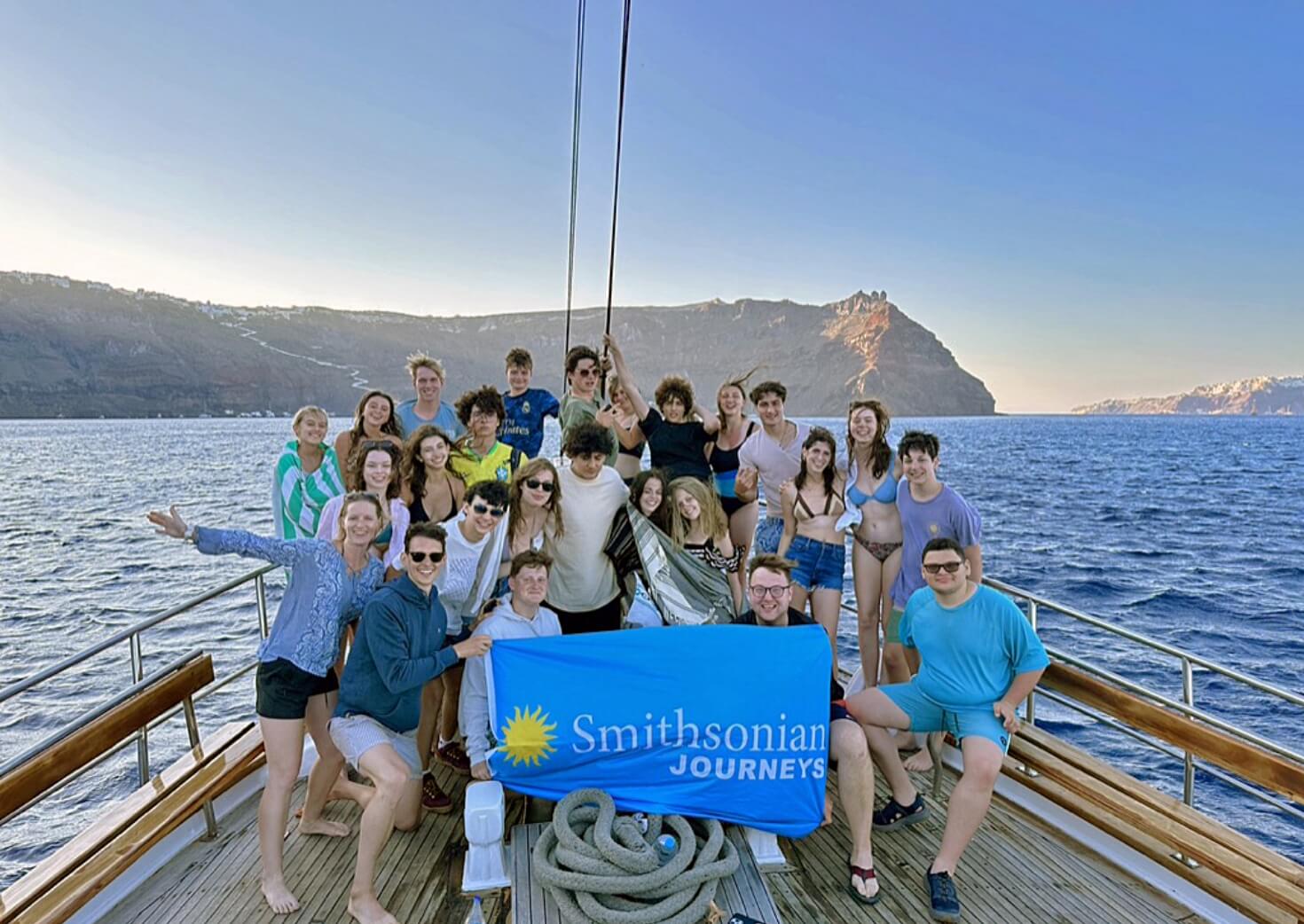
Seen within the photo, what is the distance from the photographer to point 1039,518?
1296 inches

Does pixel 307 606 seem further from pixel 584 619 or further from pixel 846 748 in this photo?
pixel 846 748

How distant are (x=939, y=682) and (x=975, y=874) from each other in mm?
948

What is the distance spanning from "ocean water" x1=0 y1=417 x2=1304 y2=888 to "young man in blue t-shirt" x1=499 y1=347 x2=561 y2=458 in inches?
280

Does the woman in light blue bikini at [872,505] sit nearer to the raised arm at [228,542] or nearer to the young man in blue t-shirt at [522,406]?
the young man in blue t-shirt at [522,406]

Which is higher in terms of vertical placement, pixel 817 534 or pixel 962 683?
pixel 817 534

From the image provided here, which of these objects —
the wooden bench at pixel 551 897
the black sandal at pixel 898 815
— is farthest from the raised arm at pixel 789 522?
the wooden bench at pixel 551 897

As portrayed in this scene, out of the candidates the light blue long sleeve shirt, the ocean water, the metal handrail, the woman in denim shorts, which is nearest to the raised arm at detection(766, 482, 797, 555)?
the woman in denim shorts

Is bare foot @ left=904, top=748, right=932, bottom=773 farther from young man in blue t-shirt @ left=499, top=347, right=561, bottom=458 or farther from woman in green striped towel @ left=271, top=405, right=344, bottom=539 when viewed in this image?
woman in green striped towel @ left=271, top=405, right=344, bottom=539

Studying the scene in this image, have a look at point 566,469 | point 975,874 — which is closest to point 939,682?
point 975,874

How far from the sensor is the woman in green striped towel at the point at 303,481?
520 centimetres

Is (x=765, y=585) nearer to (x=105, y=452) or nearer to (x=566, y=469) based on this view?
(x=566, y=469)

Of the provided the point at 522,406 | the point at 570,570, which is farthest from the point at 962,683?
the point at 522,406

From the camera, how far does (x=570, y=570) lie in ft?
14.5

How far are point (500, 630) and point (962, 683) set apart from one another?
2.35 metres
